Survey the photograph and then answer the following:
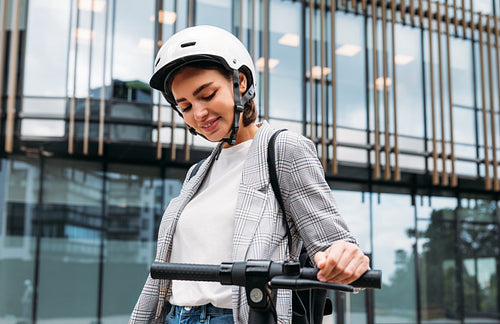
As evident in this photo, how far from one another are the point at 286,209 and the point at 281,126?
9468mm

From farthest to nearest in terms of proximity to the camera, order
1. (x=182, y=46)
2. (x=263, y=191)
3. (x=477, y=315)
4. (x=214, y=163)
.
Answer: (x=477, y=315), (x=214, y=163), (x=182, y=46), (x=263, y=191)

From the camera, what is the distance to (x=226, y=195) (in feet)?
5.94

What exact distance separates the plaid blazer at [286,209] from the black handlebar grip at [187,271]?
1.10 ft

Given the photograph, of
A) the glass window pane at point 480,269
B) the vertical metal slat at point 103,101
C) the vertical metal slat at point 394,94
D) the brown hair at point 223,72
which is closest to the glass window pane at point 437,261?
the glass window pane at point 480,269

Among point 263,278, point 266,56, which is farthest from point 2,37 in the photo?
point 263,278

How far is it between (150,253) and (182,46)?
29.4 feet

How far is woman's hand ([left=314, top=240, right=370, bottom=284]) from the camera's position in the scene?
3.82 ft

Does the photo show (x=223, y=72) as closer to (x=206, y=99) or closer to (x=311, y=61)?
(x=206, y=99)

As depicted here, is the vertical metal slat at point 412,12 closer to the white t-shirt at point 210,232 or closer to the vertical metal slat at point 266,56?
the vertical metal slat at point 266,56

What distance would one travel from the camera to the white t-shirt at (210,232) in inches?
65.4

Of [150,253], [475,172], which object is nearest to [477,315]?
[475,172]

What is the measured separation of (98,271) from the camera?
997cm

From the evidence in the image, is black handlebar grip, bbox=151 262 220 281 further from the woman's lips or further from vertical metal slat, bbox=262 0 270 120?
vertical metal slat, bbox=262 0 270 120

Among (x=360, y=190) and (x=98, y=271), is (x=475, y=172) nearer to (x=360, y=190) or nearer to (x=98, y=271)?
(x=360, y=190)
